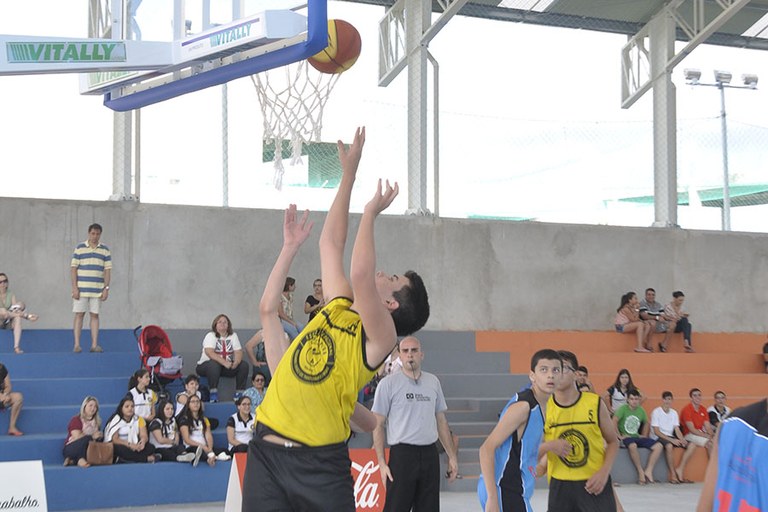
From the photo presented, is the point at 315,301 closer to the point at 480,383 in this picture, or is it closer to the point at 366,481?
the point at 480,383

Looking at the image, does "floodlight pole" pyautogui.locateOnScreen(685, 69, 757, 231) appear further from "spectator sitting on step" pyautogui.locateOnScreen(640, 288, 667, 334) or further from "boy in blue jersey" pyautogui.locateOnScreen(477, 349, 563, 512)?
"boy in blue jersey" pyautogui.locateOnScreen(477, 349, 563, 512)

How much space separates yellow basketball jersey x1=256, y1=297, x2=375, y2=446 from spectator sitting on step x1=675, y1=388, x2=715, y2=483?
10.8 meters

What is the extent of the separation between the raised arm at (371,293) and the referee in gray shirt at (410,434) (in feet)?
10.9

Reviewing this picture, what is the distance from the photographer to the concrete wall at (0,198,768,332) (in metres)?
14.4

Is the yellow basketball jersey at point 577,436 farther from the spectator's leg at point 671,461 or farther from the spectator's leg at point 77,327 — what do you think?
the spectator's leg at point 77,327

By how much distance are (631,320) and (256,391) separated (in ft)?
23.3

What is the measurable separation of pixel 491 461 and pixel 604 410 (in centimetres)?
93

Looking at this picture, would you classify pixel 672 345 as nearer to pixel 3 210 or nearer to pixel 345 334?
pixel 3 210

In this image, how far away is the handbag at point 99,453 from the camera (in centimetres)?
1098

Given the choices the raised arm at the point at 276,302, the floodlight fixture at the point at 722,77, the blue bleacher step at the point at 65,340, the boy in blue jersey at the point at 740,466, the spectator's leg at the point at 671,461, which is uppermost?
the floodlight fixture at the point at 722,77

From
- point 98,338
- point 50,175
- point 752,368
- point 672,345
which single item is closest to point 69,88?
point 50,175

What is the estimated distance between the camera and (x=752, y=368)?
16781 mm

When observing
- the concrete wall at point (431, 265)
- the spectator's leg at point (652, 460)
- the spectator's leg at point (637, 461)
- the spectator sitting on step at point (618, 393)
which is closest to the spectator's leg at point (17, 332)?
the concrete wall at point (431, 265)

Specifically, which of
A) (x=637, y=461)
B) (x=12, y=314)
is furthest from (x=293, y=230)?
(x=637, y=461)
